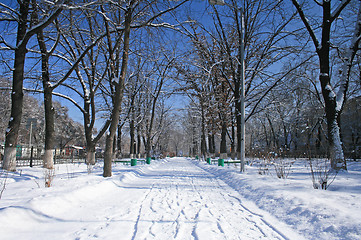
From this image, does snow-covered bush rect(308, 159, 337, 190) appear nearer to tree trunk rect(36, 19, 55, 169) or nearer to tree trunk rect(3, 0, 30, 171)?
tree trunk rect(3, 0, 30, 171)

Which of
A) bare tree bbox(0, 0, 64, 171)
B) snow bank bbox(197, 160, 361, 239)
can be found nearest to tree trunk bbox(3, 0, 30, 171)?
bare tree bbox(0, 0, 64, 171)

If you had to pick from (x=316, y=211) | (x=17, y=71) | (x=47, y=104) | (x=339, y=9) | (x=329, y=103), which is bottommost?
(x=316, y=211)

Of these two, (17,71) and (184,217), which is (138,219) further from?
(17,71)

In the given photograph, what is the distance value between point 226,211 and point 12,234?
368 cm

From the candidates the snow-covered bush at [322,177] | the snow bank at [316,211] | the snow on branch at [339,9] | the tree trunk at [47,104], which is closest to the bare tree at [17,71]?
the tree trunk at [47,104]

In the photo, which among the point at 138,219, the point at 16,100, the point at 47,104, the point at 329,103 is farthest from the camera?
the point at 47,104

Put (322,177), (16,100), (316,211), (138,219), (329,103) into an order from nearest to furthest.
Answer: (316,211)
(138,219)
(322,177)
(329,103)
(16,100)

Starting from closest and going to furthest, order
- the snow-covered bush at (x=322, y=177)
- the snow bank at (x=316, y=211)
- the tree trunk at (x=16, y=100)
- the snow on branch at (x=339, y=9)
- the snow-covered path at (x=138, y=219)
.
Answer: the snow bank at (x=316, y=211), the snow-covered path at (x=138, y=219), the snow-covered bush at (x=322, y=177), the tree trunk at (x=16, y=100), the snow on branch at (x=339, y=9)

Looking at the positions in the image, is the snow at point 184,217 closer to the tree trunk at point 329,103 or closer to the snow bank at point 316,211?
the snow bank at point 316,211

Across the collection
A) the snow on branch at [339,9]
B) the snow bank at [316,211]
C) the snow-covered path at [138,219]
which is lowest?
the snow-covered path at [138,219]

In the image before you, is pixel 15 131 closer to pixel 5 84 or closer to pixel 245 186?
pixel 5 84

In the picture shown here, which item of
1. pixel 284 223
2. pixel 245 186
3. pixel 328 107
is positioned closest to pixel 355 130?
pixel 328 107

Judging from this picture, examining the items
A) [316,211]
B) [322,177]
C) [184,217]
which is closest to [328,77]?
[322,177]

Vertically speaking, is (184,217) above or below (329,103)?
Result: below
